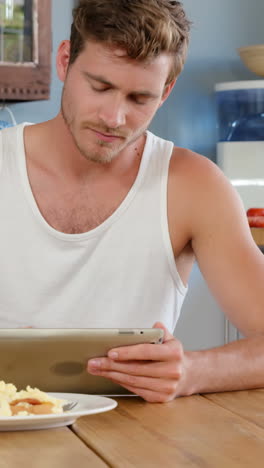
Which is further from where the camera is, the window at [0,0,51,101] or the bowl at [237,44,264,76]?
the bowl at [237,44,264,76]

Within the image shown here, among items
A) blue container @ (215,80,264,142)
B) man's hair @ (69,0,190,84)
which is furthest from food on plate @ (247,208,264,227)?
man's hair @ (69,0,190,84)

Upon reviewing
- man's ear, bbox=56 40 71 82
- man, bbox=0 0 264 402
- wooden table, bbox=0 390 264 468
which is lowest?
wooden table, bbox=0 390 264 468

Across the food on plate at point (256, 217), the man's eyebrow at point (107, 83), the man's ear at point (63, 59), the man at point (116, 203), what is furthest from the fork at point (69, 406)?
the food on plate at point (256, 217)

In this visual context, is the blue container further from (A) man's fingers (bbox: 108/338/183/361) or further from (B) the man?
(A) man's fingers (bbox: 108/338/183/361)

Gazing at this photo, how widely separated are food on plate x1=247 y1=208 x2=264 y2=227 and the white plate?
2.27m

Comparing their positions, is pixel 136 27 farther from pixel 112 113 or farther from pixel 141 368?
pixel 141 368

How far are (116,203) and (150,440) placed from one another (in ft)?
2.83

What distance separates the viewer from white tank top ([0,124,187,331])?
5.96 feet

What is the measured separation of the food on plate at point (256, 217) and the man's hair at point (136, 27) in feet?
5.50

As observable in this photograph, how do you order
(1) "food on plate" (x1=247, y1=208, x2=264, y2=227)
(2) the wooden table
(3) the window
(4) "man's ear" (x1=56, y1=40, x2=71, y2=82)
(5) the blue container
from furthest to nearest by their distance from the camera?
(5) the blue container
(1) "food on plate" (x1=247, y1=208, x2=264, y2=227)
(3) the window
(4) "man's ear" (x1=56, y1=40, x2=71, y2=82)
(2) the wooden table

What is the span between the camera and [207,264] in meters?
1.76

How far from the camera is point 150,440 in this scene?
1.06 metres

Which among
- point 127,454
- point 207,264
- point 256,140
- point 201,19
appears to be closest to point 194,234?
point 207,264

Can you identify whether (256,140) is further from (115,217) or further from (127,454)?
(127,454)
